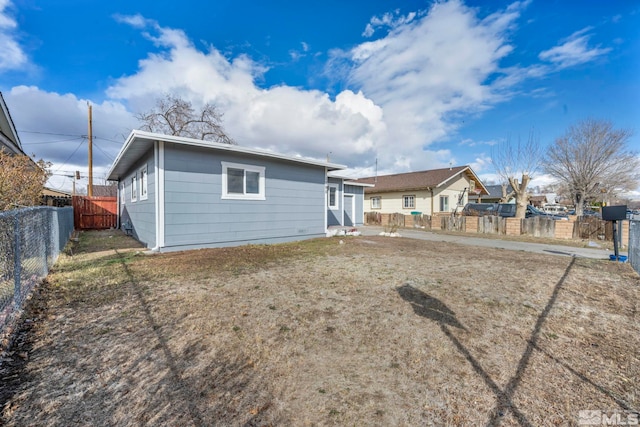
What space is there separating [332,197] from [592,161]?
23.2 meters

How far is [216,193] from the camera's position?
7.73 m

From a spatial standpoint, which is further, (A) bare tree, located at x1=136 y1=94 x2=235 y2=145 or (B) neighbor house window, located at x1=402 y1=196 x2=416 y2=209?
(B) neighbor house window, located at x1=402 y1=196 x2=416 y2=209

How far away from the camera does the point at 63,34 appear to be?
10.2 meters

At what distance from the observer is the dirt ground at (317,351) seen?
1781 mm

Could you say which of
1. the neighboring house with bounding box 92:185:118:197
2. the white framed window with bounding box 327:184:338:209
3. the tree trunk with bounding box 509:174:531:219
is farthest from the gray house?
the neighboring house with bounding box 92:185:118:197

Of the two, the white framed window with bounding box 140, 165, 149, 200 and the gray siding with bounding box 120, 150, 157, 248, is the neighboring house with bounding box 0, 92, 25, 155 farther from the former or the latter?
the white framed window with bounding box 140, 165, 149, 200

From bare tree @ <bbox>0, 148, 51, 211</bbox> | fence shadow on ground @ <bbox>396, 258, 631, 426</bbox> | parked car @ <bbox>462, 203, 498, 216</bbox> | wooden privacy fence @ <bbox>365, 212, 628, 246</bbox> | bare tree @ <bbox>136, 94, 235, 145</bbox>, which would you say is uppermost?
bare tree @ <bbox>136, 94, 235, 145</bbox>

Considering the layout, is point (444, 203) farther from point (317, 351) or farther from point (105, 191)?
point (105, 191)

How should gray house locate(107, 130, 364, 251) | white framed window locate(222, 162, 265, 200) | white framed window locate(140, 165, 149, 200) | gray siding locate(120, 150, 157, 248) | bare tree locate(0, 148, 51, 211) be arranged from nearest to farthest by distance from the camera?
bare tree locate(0, 148, 51, 211), gray house locate(107, 130, 364, 251), gray siding locate(120, 150, 157, 248), white framed window locate(222, 162, 265, 200), white framed window locate(140, 165, 149, 200)

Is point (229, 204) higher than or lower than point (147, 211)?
higher

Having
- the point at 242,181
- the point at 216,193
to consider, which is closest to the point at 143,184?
the point at 216,193

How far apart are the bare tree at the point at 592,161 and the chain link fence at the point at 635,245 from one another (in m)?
22.2

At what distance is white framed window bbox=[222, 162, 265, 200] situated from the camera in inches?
312

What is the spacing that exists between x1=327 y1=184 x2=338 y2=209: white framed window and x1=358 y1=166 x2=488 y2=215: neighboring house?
9053 millimetres
